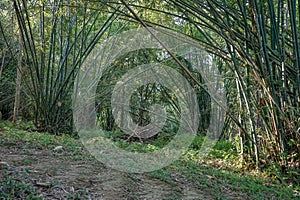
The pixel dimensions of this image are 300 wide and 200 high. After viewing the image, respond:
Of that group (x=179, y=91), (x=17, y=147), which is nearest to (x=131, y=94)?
(x=179, y=91)

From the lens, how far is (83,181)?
2258 mm

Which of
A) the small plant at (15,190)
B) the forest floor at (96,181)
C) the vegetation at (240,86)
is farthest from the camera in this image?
the vegetation at (240,86)

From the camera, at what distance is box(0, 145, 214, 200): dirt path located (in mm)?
2012

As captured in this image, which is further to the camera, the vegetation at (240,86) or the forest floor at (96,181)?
the vegetation at (240,86)

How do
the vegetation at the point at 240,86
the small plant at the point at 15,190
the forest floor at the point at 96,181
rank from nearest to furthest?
the small plant at the point at 15,190 < the forest floor at the point at 96,181 < the vegetation at the point at 240,86

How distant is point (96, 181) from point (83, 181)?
→ 0.10 meters

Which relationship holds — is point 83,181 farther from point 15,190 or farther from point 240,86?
point 240,86

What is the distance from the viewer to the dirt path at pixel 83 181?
6.60ft

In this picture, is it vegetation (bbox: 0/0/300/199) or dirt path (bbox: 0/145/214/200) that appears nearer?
dirt path (bbox: 0/145/214/200)

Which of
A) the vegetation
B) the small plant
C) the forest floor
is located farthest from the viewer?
the vegetation

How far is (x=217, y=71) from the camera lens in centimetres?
733

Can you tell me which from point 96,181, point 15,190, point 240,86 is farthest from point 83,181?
point 240,86

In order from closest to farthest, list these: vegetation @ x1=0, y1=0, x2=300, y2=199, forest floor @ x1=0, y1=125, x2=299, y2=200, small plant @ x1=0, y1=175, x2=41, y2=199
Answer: small plant @ x1=0, y1=175, x2=41, y2=199 < forest floor @ x1=0, y1=125, x2=299, y2=200 < vegetation @ x1=0, y1=0, x2=300, y2=199

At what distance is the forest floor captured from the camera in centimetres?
197
